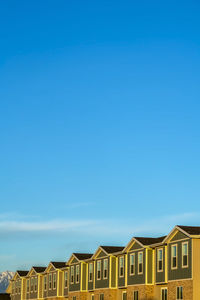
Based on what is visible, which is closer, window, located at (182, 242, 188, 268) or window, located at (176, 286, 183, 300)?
window, located at (182, 242, 188, 268)

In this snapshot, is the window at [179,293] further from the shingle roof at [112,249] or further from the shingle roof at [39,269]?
the shingle roof at [39,269]

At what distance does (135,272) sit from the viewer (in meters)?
58.1

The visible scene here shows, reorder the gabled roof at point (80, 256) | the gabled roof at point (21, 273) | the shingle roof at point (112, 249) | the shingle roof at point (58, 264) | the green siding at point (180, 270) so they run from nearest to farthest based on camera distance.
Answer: the green siding at point (180, 270)
the shingle roof at point (112, 249)
the gabled roof at point (80, 256)
the shingle roof at point (58, 264)
the gabled roof at point (21, 273)

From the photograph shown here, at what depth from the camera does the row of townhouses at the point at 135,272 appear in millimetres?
49500

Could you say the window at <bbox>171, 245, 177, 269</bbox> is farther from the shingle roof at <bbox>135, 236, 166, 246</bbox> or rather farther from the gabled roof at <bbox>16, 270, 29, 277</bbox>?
the gabled roof at <bbox>16, 270, 29, 277</bbox>

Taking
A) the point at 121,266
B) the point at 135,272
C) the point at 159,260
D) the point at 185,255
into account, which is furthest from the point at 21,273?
the point at 185,255

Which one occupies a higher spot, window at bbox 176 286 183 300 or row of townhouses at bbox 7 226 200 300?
row of townhouses at bbox 7 226 200 300

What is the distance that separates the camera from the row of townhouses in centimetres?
4950

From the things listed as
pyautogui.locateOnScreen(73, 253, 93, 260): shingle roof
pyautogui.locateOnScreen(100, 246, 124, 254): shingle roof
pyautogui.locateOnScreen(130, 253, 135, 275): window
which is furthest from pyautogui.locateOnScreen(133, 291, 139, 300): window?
pyautogui.locateOnScreen(73, 253, 93, 260): shingle roof

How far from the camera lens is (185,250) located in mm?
50031

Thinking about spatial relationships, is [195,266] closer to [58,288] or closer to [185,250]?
[185,250]

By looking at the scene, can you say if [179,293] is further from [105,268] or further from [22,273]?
[22,273]

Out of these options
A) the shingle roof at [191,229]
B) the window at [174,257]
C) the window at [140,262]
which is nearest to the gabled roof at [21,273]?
the window at [140,262]

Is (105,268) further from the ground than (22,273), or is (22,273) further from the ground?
(22,273)
